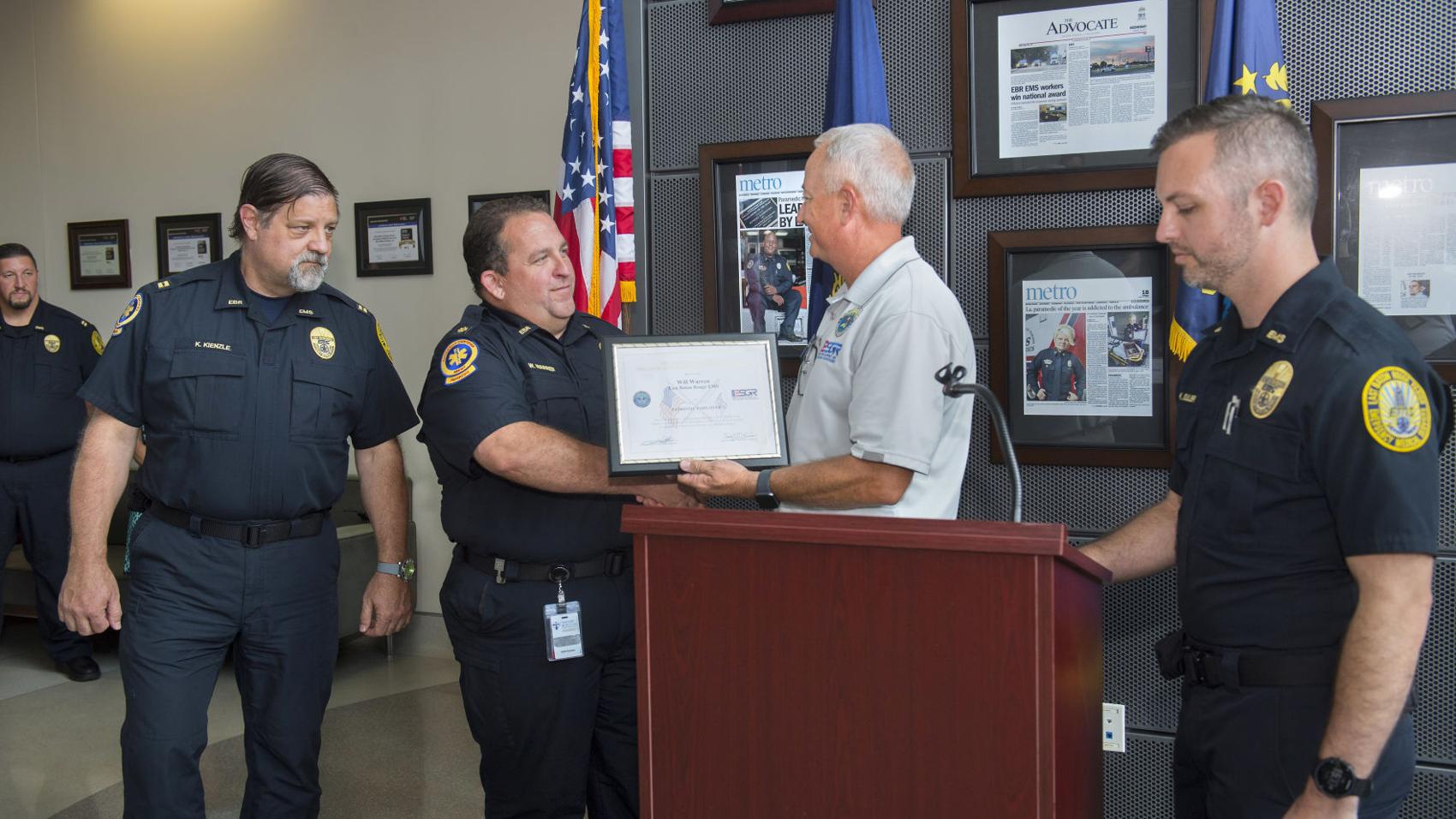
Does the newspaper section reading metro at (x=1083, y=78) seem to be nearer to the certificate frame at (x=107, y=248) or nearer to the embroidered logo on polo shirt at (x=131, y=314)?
the embroidered logo on polo shirt at (x=131, y=314)

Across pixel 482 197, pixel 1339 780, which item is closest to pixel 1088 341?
pixel 1339 780

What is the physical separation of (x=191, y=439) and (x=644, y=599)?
1370mm

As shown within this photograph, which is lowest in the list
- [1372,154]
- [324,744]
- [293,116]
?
[324,744]

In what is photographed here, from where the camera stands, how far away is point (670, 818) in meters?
1.52

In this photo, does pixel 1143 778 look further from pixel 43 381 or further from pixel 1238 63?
pixel 43 381

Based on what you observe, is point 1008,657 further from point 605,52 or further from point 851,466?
point 605,52

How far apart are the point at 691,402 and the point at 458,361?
0.56 metres

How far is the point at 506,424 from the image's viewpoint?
222 centimetres

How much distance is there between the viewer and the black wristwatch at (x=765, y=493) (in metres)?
1.95

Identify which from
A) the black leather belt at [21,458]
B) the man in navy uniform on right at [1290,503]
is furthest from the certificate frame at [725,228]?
the black leather belt at [21,458]

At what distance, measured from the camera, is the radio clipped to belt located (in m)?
2.24

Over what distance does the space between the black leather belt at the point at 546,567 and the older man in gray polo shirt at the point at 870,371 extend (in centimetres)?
43

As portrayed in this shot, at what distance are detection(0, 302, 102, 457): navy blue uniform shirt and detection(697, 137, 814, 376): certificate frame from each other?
306 cm

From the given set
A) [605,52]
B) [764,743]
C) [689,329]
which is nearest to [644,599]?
[764,743]
